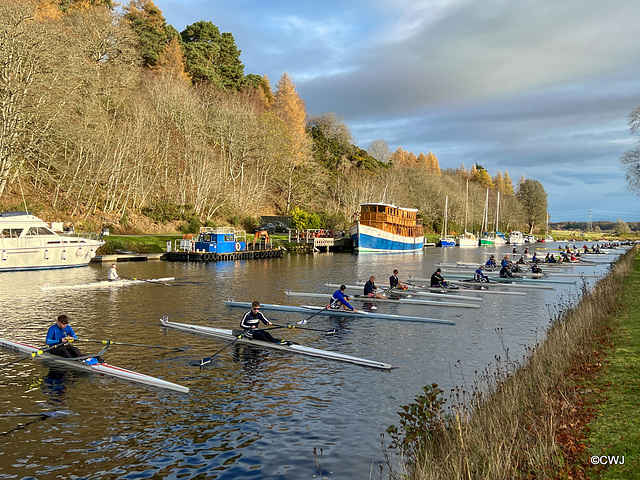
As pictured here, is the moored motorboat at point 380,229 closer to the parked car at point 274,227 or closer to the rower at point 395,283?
the parked car at point 274,227

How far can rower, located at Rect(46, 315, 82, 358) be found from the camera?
1498 cm

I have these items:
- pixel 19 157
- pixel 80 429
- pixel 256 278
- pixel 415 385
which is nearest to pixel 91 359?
pixel 80 429

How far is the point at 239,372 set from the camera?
15.2m

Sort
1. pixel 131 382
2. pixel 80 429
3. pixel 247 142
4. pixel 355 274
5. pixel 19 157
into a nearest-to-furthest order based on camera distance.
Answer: pixel 80 429, pixel 131 382, pixel 355 274, pixel 19 157, pixel 247 142

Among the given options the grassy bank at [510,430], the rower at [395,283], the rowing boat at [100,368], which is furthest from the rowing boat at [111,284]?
the grassy bank at [510,430]

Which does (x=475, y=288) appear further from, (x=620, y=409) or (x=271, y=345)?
(x=620, y=409)

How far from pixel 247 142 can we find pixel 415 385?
239 ft

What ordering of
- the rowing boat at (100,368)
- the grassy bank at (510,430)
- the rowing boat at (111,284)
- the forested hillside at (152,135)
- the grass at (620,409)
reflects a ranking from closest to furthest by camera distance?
the grassy bank at (510,430)
the grass at (620,409)
the rowing boat at (100,368)
the rowing boat at (111,284)
the forested hillside at (152,135)

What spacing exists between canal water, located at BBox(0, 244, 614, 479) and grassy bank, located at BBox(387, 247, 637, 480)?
1.39 metres

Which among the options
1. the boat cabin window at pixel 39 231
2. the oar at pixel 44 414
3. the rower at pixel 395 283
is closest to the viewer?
the oar at pixel 44 414

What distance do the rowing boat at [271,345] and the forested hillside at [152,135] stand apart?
1361 inches

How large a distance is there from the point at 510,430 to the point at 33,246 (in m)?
41.9

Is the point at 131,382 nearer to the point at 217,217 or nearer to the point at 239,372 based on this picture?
the point at 239,372

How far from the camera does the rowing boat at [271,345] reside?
15861 mm
